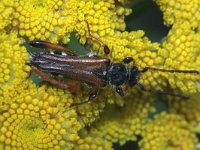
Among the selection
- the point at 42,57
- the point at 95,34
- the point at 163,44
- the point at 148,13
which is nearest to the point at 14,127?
the point at 42,57

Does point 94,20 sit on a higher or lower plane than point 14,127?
higher

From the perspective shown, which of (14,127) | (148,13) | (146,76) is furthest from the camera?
(148,13)

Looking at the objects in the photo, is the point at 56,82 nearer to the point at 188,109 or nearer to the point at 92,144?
the point at 92,144

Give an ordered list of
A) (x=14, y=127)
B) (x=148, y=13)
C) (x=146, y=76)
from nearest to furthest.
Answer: (x=14, y=127) → (x=146, y=76) → (x=148, y=13)

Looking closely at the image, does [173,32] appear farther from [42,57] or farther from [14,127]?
[14,127]

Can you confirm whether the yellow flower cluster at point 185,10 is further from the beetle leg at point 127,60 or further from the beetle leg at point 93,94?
the beetle leg at point 93,94

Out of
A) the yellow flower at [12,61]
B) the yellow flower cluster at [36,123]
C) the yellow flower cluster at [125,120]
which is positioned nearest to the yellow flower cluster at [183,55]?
the yellow flower cluster at [125,120]

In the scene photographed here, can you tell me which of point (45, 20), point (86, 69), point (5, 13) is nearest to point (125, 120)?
point (86, 69)

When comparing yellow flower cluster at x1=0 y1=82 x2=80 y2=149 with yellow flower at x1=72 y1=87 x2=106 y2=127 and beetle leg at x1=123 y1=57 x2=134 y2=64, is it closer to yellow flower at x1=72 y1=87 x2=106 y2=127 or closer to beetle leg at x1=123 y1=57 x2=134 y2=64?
yellow flower at x1=72 y1=87 x2=106 y2=127
